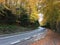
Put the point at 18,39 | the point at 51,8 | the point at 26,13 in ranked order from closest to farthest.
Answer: the point at 51,8, the point at 18,39, the point at 26,13

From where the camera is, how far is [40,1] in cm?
2223

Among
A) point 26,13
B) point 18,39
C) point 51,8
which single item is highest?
point 51,8

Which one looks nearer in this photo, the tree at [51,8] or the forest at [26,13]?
the tree at [51,8]

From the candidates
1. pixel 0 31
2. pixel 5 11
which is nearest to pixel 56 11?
pixel 0 31

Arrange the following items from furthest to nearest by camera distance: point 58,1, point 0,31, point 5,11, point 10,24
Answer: point 10,24, point 5,11, point 0,31, point 58,1

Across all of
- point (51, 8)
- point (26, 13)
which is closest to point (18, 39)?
point (51, 8)

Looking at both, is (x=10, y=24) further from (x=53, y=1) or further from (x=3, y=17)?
(x=53, y=1)

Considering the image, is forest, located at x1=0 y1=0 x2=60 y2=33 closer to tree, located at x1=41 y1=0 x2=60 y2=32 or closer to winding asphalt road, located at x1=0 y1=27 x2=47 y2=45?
tree, located at x1=41 y1=0 x2=60 y2=32

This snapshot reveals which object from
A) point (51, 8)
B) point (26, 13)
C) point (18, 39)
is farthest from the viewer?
point (26, 13)

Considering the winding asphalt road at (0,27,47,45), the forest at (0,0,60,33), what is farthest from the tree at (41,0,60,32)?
the winding asphalt road at (0,27,47,45)

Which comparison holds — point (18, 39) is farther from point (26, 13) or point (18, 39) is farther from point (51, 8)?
point (26, 13)

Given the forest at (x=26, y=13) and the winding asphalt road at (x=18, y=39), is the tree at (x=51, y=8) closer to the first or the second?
the forest at (x=26, y=13)

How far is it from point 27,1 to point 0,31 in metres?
15.6

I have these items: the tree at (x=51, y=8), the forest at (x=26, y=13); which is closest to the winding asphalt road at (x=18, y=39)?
the forest at (x=26, y=13)
